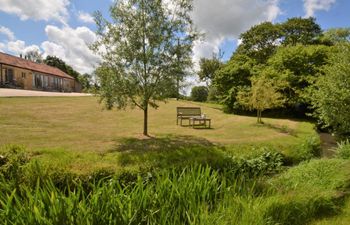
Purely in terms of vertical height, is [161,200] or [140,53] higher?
[140,53]

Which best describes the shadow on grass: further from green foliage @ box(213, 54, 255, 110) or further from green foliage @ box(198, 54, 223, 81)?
green foliage @ box(198, 54, 223, 81)

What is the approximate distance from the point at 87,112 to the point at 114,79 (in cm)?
1024

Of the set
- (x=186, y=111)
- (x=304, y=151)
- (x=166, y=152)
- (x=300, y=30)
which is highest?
(x=300, y=30)

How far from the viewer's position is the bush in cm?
5062

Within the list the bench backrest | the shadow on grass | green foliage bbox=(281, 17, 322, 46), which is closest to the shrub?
the shadow on grass

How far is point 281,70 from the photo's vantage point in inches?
1082

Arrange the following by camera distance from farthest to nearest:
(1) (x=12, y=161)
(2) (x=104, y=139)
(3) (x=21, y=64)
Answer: (3) (x=21, y=64) < (2) (x=104, y=139) < (1) (x=12, y=161)

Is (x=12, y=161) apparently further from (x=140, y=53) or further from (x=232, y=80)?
(x=232, y=80)

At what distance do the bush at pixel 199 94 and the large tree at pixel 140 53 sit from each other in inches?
1502

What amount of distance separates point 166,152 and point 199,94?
4115 centimetres

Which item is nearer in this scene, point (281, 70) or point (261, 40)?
point (281, 70)

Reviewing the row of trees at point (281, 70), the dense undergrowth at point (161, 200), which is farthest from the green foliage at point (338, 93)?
the dense undergrowth at point (161, 200)

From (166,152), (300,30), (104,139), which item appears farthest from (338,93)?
(300,30)

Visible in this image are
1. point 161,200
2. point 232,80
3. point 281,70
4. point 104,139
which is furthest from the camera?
point 232,80
